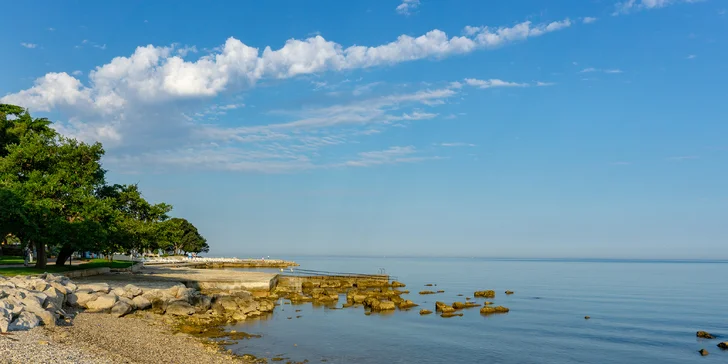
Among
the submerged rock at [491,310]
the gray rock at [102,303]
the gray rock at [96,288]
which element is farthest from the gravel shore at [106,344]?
the submerged rock at [491,310]

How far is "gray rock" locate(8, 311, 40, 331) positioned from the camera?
19.0m

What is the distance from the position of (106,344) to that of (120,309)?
10.3 metres

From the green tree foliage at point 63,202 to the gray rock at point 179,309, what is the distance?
38.7ft

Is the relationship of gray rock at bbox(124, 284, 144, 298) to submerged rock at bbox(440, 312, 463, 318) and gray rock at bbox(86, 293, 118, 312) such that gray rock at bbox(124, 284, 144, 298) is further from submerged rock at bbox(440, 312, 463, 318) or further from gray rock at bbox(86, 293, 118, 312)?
submerged rock at bbox(440, 312, 463, 318)

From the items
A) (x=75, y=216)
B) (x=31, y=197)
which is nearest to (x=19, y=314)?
(x=31, y=197)

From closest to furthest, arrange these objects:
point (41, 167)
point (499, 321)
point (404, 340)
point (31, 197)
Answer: point (404, 340)
point (31, 197)
point (499, 321)
point (41, 167)

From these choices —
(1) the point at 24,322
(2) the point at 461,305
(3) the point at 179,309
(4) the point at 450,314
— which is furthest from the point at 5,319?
(2) the point at 461,305

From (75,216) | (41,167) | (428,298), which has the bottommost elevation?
(428,298)

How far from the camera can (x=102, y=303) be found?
2998cm

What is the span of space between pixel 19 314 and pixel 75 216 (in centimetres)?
2563

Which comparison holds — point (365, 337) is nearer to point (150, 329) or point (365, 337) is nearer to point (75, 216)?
point (150, 329)

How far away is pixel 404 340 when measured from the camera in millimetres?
31875

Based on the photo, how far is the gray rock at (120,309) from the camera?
97.7 ft

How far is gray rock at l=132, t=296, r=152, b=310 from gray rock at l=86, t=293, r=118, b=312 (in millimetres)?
2141
